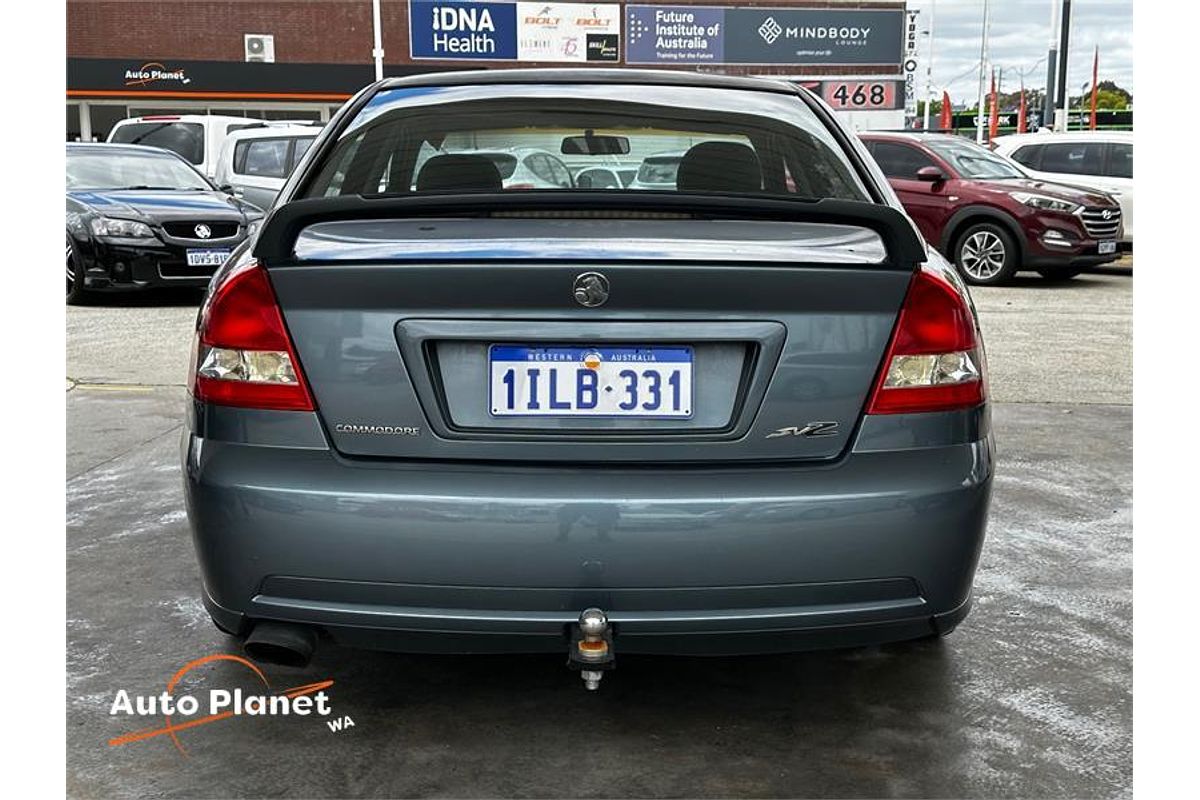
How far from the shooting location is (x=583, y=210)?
2.71 metres

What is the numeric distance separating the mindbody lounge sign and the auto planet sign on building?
2027 millimetres

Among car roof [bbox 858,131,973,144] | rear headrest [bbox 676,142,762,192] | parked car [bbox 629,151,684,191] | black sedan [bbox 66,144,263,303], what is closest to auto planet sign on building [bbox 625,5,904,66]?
car roof [bbox 858,131,973,144]

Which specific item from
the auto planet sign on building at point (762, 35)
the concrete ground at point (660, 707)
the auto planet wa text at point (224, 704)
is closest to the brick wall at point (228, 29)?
the auto planet sign on building at point (762, 35)

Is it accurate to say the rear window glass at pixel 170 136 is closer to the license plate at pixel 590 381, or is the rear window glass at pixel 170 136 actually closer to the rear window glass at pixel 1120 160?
the rear window glass at pixel 1120 160

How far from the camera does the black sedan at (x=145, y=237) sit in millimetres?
10961

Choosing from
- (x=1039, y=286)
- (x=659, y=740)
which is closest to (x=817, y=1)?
(x=1039, y=286)

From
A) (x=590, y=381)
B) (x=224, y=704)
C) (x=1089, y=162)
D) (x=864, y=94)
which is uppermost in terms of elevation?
(x=864, y=94)

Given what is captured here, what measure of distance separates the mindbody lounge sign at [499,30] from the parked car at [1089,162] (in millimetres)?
39282

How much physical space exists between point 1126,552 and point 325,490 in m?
2.91

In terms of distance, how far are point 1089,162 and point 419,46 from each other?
4091cm

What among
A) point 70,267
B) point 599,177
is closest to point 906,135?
point 70,267

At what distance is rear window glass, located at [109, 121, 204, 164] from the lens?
17406 millimetres

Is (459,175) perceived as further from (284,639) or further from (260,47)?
(260,47)
